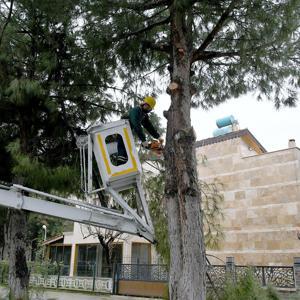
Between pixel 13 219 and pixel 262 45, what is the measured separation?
4701mm

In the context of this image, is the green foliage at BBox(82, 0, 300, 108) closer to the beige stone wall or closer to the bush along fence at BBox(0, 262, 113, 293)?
the beige stone wall

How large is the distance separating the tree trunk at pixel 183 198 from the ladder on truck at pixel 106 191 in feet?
1.24

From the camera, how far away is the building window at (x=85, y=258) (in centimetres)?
2055

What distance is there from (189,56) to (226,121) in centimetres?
1265

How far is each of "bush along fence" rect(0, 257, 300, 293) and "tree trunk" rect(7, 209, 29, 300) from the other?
3.82m

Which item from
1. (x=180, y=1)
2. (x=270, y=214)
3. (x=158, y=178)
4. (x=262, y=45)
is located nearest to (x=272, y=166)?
(x=270, y=214)

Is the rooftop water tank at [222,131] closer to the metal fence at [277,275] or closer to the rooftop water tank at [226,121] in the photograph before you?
the rooftop water tank at [226,121]

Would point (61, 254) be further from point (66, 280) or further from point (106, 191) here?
point (106, 191)

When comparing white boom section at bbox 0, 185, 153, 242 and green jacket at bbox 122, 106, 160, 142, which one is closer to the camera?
white boom section at bbox 0, 185, 153, 242

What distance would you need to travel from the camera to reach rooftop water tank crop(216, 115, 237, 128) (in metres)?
17.3

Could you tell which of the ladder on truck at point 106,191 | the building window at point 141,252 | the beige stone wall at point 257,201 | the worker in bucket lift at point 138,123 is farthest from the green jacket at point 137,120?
the building window at point 141,252

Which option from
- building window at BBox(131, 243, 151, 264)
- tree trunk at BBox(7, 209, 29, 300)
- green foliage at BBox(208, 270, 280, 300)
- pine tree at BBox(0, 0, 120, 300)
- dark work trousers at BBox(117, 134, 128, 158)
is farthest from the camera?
building window at BBox(131, 243, 151, 264)

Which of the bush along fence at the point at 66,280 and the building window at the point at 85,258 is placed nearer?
the bush along fence at the point at 66,280

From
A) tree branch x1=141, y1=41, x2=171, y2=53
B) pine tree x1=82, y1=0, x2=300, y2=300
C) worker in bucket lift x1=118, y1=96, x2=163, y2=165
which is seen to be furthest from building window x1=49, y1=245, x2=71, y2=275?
worker in bucket lift x1=118, y1=96, x2=163, y2=165
